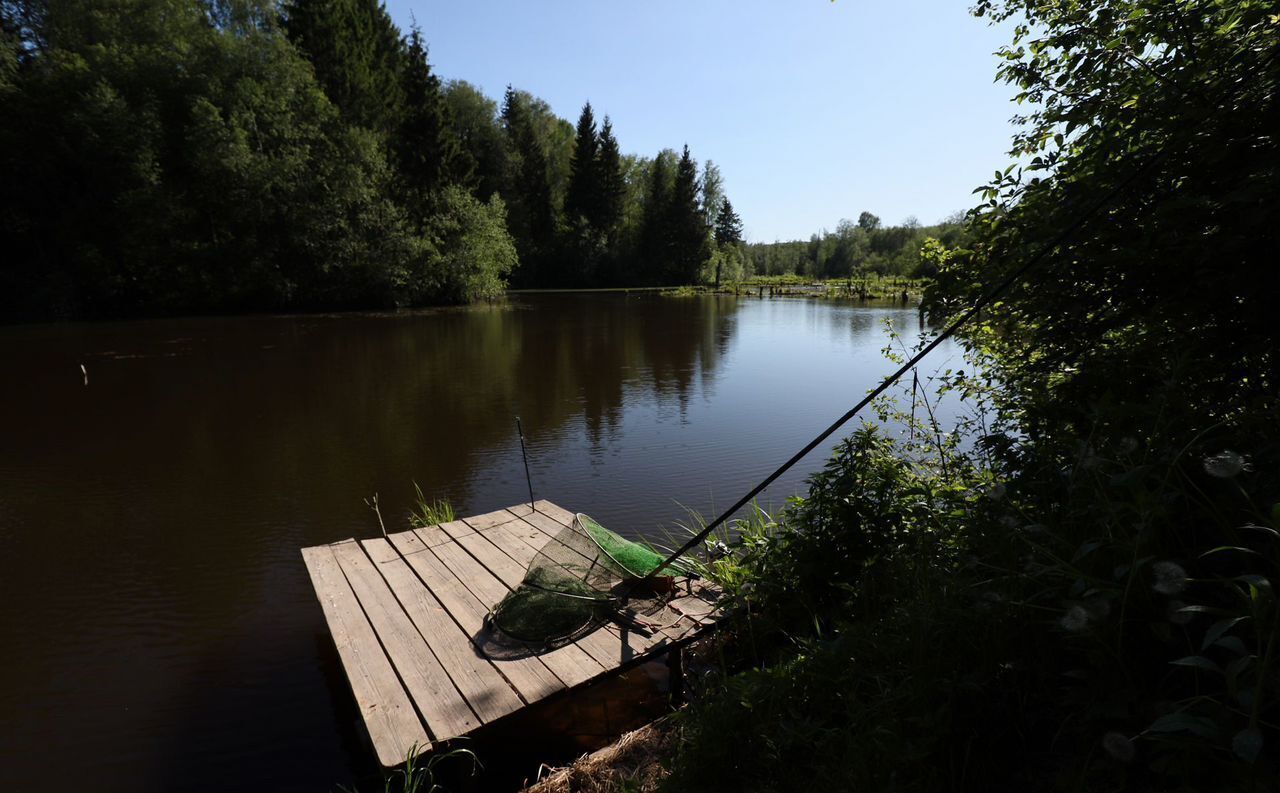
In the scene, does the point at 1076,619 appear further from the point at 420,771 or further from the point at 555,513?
the point at 555,513

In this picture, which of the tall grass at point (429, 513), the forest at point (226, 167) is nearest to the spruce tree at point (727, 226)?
the forest at point (226, 167)

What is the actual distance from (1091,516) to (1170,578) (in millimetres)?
762

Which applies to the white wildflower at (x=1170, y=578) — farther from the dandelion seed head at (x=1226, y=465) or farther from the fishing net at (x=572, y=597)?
the fishing net at (x=572, y=597)

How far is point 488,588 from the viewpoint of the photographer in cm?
453

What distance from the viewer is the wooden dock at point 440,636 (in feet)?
10.7

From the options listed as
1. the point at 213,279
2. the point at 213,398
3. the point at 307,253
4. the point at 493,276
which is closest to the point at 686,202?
the point at 493,276

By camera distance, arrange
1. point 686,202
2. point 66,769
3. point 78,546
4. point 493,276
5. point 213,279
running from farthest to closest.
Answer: point 686,202 → point 493,276 → point 213,279 → point 78,546 → point 66,769

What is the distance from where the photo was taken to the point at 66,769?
12.0 ft

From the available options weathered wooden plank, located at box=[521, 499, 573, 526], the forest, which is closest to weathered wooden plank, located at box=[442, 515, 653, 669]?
weathered wooden plank, located at box=[521, 499, 573, 526]

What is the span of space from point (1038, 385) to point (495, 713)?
3.24 meters

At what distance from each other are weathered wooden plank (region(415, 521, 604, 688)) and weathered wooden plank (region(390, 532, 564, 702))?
45mm

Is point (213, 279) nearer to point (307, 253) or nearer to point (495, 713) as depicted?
point (307, 253)

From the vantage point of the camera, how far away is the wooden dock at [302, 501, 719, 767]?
3.26 meters

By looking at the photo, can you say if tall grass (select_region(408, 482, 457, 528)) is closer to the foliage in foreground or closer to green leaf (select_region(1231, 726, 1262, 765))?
the foliage in foreground
